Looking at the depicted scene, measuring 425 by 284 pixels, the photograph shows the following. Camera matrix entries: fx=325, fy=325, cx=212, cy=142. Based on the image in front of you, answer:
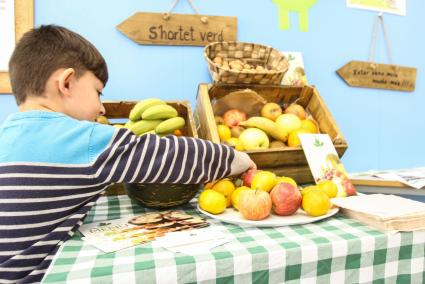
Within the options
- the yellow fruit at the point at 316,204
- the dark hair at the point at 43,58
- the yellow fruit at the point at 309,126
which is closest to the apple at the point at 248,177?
the yellow fruit at the point at 316,204

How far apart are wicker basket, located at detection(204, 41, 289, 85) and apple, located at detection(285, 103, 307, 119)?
0.11 meters

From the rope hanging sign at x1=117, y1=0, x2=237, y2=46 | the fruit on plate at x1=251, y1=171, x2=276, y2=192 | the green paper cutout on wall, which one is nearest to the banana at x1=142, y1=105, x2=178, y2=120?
the fruit on plate at x1=251, y1=171, x2=276, y2=192

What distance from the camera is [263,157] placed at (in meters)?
1.01

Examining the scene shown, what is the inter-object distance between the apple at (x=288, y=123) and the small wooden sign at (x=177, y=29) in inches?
18.1

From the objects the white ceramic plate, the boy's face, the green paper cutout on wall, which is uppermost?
the green paper cutout on wall

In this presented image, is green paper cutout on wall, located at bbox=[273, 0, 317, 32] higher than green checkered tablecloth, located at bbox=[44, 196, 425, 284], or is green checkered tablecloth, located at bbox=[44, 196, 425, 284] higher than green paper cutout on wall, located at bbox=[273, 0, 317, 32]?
green paper cutout on wall, located at bbox=[273, 0, 317, 32]

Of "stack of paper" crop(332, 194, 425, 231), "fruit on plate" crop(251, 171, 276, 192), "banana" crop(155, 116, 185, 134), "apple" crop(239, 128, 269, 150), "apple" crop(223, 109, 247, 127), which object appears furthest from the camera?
"apple" crop(223, 109, 247, 127)

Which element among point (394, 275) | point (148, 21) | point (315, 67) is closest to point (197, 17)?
point (148, 21)

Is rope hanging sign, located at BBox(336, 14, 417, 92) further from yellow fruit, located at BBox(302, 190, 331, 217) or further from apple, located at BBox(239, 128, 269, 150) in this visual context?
yellow fruit, located at BBox(302, 190, 331, 217)

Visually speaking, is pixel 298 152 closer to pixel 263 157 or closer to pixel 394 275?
pixel 263 157

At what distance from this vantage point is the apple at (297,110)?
123cm

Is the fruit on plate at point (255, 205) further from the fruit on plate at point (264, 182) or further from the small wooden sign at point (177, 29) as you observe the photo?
the small wooden sign at point (177, 29)

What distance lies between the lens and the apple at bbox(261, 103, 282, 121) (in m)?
1.20

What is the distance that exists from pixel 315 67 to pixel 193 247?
121 cm
